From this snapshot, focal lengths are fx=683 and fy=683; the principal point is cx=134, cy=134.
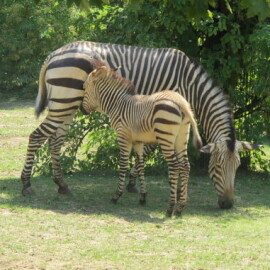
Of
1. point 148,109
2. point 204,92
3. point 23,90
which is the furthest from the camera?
point 23,90

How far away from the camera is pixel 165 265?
21.1ft

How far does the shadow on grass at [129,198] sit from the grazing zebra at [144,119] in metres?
0.34

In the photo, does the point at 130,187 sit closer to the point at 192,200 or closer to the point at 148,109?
the point at 192,200

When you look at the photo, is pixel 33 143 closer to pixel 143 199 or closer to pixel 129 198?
pixel 129 198

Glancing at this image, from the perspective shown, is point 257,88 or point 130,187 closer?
point 130,187

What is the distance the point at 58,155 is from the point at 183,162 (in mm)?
2169

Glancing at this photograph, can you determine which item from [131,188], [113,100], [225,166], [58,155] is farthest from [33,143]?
[225,166]

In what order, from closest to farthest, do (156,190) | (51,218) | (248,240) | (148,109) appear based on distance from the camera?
1. (248,240)
2. (51,218)
3. (148,109)
4. (156,190)

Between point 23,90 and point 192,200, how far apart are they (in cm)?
1370

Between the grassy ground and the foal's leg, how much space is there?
18cm

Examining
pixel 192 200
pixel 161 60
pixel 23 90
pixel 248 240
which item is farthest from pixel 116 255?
pixel 23 90

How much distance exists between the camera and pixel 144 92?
10148mm

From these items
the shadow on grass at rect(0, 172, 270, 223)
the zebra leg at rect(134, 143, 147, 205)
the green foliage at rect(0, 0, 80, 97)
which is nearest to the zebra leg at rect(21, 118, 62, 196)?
the shadow on grass at rect(0, 172, 270, 223)

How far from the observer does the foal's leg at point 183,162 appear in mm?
8711
